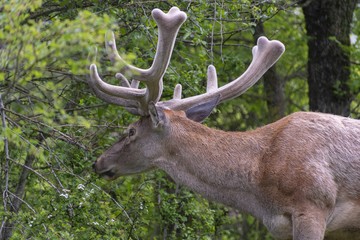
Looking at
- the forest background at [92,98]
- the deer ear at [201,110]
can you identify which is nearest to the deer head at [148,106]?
the deer ear at [201,110]

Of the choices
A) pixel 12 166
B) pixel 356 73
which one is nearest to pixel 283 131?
pixel 12 166

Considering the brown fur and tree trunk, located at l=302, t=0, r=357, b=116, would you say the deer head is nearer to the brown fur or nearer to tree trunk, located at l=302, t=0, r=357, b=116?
the brown fur

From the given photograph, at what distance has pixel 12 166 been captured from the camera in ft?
37.4

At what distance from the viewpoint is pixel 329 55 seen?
15391 mm

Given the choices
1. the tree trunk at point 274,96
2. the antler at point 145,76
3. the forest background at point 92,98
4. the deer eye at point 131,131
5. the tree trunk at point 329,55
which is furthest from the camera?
the tree trunk at point 274,96

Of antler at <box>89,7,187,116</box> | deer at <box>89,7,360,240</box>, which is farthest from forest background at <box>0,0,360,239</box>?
deer at <box>89,7,360,240</box>

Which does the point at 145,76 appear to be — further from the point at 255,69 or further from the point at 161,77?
the point at 255,69

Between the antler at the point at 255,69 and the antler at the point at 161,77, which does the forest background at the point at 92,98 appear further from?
the antler at the point at 255,69

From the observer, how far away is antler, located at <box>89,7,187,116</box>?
9.23 meters

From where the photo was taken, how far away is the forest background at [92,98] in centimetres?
744

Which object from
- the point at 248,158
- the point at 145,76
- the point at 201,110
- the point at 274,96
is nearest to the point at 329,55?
the point at 274,96

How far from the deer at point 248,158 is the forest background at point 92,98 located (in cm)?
50

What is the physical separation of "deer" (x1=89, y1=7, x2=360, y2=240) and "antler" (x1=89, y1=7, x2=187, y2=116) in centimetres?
1

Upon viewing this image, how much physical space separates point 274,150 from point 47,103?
2441 millimetres
